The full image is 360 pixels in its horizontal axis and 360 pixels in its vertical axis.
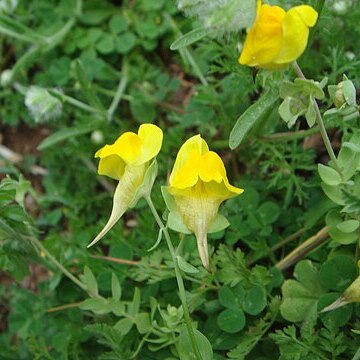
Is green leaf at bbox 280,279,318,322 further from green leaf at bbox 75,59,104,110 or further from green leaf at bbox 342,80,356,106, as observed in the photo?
green leaf at bbox 75,59,104,110

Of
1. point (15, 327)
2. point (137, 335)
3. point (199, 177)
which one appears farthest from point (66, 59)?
point (199, 177)

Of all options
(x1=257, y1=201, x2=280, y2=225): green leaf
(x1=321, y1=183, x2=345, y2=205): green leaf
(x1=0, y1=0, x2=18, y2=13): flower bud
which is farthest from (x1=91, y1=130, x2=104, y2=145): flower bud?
(x1=321, y1=183, x2=345, y2=205): green leaf

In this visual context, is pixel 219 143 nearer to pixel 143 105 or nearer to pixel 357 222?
pixel 143 105

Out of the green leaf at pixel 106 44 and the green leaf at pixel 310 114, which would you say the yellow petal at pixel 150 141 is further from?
the green leaf at pixel 106 44

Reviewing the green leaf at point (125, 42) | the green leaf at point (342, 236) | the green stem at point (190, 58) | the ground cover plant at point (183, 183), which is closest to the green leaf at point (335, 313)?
the ground cover plant at point (183, 183)

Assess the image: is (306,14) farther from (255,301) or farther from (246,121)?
(255,301)
